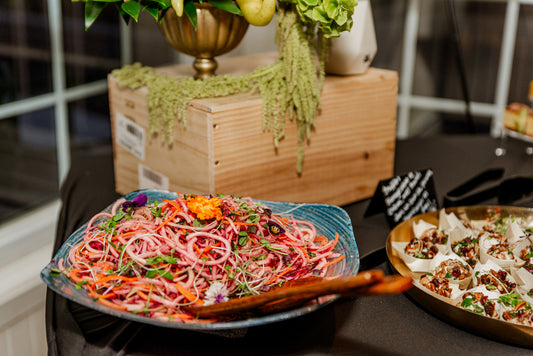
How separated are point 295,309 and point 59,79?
1.42 m

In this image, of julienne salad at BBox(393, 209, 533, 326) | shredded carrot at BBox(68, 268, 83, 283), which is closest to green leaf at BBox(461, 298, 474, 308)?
julienne salad at BBox(393, 209, 533, 326)

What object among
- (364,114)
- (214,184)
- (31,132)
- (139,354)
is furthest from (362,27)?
(31,132)

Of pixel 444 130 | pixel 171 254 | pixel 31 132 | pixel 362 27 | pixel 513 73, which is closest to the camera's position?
pixel 171 254

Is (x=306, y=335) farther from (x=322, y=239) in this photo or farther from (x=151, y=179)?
(x=151, y=179)

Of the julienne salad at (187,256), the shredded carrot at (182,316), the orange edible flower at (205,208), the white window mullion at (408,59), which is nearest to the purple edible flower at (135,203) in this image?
the julienne salad at (187,256)

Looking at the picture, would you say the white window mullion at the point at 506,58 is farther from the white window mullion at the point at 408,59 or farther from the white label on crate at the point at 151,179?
the white label on crate at the point at 151,179

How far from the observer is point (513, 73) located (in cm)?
210

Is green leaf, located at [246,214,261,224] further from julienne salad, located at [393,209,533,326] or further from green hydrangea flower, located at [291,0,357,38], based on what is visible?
green hydrangea flower, located at [291,0,357,38]

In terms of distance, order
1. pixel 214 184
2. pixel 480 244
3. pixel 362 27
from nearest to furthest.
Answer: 1. pixel 480 244
2. pixel 214 184
3. pixel 362 27

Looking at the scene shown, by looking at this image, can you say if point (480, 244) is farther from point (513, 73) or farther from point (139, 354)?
point (513, 73)

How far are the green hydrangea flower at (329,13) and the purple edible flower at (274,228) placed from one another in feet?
1.35

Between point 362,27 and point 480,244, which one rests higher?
point 362,27

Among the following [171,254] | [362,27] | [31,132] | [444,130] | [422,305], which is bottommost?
[31,132]

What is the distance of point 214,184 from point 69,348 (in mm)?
394
